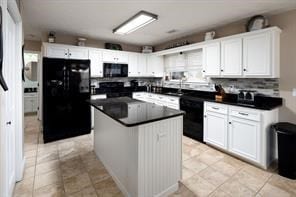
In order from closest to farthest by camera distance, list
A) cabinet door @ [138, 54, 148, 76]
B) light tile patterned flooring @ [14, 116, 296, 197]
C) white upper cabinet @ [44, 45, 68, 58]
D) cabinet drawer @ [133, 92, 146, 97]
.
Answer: light tile patterned flooring @ [14, 116, 296, 197]
white upper cabinet @ [44, 45, 68, 58]
cabinet drawer @ [133, 92, 146, 97]
cabinet door @ [138, 54, 148, 76]

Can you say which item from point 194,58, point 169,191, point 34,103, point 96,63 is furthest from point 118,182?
point 34,103

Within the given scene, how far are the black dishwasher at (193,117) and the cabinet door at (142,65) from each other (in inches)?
78.3

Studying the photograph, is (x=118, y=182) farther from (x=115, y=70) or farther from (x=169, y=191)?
(x=115, y=70)

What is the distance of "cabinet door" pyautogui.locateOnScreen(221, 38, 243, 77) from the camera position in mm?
3195

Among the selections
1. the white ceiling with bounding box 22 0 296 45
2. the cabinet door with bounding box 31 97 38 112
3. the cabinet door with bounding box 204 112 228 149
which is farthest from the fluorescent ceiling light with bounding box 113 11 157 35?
the cabinet door with bounding box 31 97 38 112

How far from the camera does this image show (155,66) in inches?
222

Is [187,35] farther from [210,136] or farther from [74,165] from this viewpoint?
[74,165]

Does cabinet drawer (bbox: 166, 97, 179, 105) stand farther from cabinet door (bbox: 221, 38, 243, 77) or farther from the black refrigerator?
the black refrigerator

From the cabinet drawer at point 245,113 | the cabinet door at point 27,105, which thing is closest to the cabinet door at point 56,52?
the cabinet door at point 27,105

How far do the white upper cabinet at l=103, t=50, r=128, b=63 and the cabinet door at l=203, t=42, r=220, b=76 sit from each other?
2.37m

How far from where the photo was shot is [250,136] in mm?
2771

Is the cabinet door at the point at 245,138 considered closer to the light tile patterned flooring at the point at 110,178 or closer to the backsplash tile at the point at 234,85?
the light tile patterned flooring at the point at 110,178

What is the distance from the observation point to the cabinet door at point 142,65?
5547 millimetres

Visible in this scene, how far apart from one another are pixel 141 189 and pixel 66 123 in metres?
2.74
